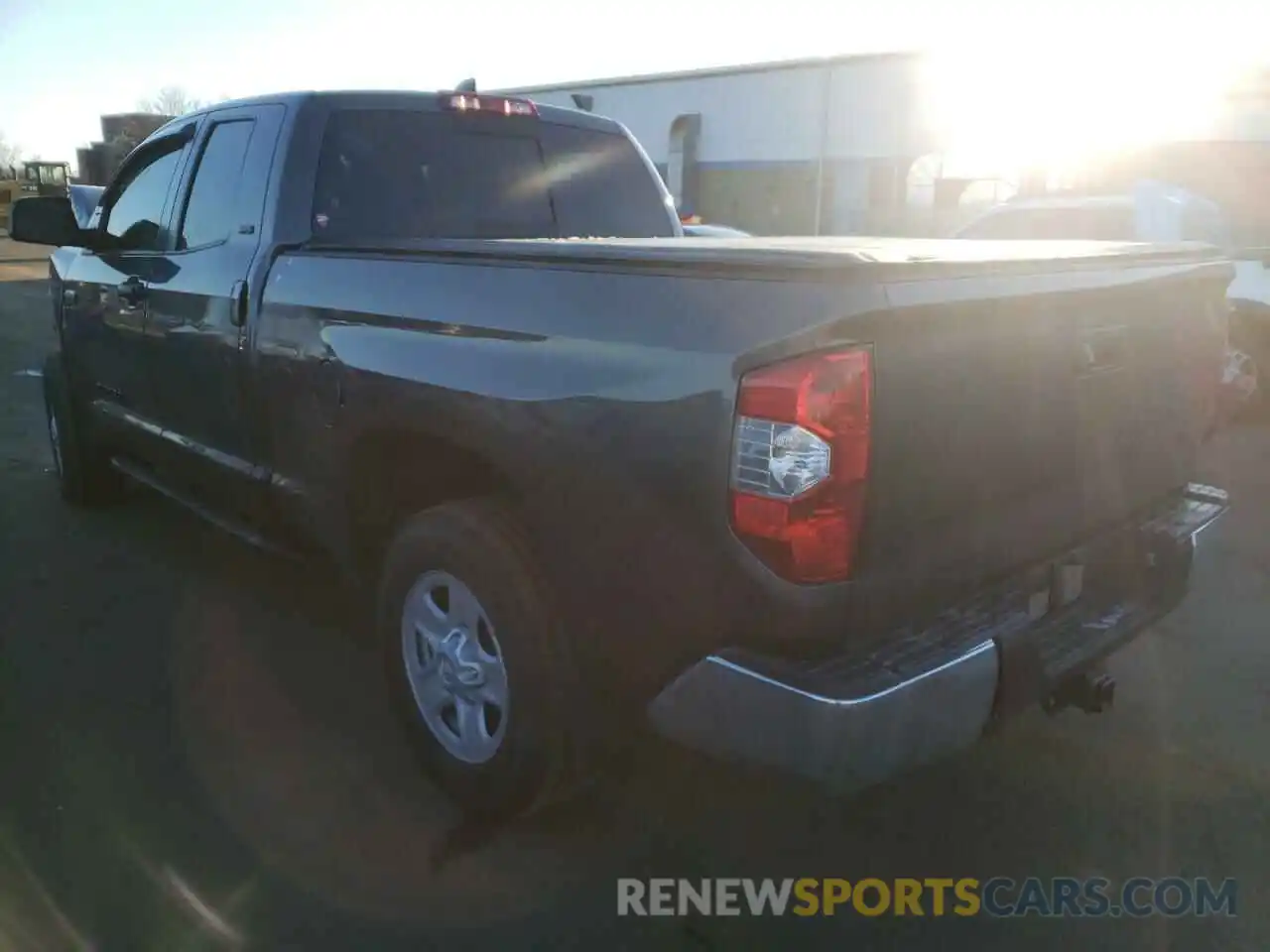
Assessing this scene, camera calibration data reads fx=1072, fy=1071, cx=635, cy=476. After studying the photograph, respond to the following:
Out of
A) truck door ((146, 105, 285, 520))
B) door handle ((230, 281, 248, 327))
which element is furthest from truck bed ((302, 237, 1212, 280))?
truck door ((146, 105, 285, 520))

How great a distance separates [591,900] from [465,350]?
1390mm

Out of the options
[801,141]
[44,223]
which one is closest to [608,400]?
[44,223]

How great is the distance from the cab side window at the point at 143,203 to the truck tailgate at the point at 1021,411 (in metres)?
3.48

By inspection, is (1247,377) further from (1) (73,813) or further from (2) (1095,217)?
(1) (73,813)

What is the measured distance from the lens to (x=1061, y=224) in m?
8.25

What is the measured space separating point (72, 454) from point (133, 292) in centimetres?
158

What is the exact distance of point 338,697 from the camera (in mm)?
3625

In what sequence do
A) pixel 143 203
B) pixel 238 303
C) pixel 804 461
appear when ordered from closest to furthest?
pixel 804 461 → pixel 238 303 → pixel 143 203

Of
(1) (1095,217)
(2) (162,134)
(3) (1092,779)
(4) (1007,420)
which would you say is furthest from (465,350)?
(1) (1095,217)

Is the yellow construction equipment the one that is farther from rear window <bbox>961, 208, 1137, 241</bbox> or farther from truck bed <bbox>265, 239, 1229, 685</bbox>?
truck bed <bbox>265, 239, 1229, 685</bbox>

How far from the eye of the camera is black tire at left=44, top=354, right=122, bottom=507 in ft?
17.8

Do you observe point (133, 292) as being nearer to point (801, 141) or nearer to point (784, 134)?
point (801, 141)

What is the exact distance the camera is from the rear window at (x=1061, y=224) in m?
7.95

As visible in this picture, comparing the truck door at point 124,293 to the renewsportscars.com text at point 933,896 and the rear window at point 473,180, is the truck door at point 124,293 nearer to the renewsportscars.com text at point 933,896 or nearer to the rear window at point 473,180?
the rear window at point 473,180
